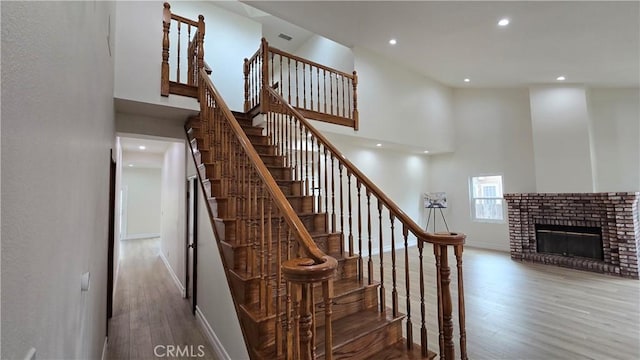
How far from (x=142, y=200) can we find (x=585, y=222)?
12775 millimetres

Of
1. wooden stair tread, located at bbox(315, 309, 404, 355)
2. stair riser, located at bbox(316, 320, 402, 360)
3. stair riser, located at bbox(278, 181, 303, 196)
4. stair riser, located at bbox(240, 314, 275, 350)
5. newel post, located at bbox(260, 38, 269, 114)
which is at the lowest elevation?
stair riser, located at bbox(316, 320, 402, 360)

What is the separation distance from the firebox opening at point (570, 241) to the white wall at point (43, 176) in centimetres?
726

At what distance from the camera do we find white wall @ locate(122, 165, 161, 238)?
9.91 m

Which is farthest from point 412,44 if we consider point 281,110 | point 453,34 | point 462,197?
point 462,197

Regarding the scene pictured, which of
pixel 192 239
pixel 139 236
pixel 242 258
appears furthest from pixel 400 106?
pixel 139 236

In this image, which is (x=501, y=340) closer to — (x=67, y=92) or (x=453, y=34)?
(x=67, y=92)

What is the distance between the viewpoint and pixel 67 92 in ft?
3.38

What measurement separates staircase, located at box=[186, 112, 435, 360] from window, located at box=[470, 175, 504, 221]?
5741mm

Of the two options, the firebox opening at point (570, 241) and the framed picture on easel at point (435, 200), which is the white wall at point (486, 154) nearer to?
the framed picture on easel at point (435, 200)

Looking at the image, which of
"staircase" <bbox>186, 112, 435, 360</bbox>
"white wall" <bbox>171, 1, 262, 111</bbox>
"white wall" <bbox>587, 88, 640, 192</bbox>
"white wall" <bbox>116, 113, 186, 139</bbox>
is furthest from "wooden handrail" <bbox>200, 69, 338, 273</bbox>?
"white wall" <bbox>587, 88, 640, 192</bbox>

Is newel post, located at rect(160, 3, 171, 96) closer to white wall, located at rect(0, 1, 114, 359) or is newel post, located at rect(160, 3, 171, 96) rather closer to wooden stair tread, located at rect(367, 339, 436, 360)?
white wall, located at rect(0, 1, 114, 359)

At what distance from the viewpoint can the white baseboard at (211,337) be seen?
96.2 inches

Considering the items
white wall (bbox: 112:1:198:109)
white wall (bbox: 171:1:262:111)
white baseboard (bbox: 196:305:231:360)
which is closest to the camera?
white baseboard (bbox: 196:305:231:360)

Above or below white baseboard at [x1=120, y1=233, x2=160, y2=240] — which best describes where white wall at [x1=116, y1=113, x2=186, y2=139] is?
above
